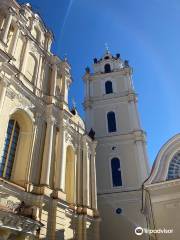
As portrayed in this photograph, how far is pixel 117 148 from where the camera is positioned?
30625 mm

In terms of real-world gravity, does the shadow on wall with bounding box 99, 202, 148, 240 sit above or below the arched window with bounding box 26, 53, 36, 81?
below

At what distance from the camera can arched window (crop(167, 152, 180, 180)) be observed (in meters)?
16.3

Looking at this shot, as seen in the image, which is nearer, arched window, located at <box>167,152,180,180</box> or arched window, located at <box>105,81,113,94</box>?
arched window, located at <box>167,152,180,180</box>

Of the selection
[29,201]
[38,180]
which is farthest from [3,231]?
[38,180]

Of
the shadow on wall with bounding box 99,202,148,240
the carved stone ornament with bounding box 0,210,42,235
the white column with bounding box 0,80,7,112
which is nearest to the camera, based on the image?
the carved stone ornament with bounding box 0,210,42,235

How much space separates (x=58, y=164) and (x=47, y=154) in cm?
Answer: 119

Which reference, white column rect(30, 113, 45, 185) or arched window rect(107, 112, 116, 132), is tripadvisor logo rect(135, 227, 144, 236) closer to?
arched window rect(107, 112, 116, 132)

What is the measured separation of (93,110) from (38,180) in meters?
20.1

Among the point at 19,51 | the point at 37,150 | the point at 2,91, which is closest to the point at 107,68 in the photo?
the point at 19,51

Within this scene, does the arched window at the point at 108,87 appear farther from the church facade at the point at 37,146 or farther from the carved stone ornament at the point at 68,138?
the carved stone ornament at the point at 68,138

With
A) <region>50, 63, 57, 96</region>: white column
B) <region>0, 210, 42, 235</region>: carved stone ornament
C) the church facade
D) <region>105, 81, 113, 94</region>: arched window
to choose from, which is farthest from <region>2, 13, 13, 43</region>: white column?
<region>105, 81, 113, 94</region>: arched window

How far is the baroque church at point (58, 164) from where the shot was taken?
47.7 ft

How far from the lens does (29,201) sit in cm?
1461

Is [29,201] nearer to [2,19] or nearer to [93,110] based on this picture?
[2,19]
